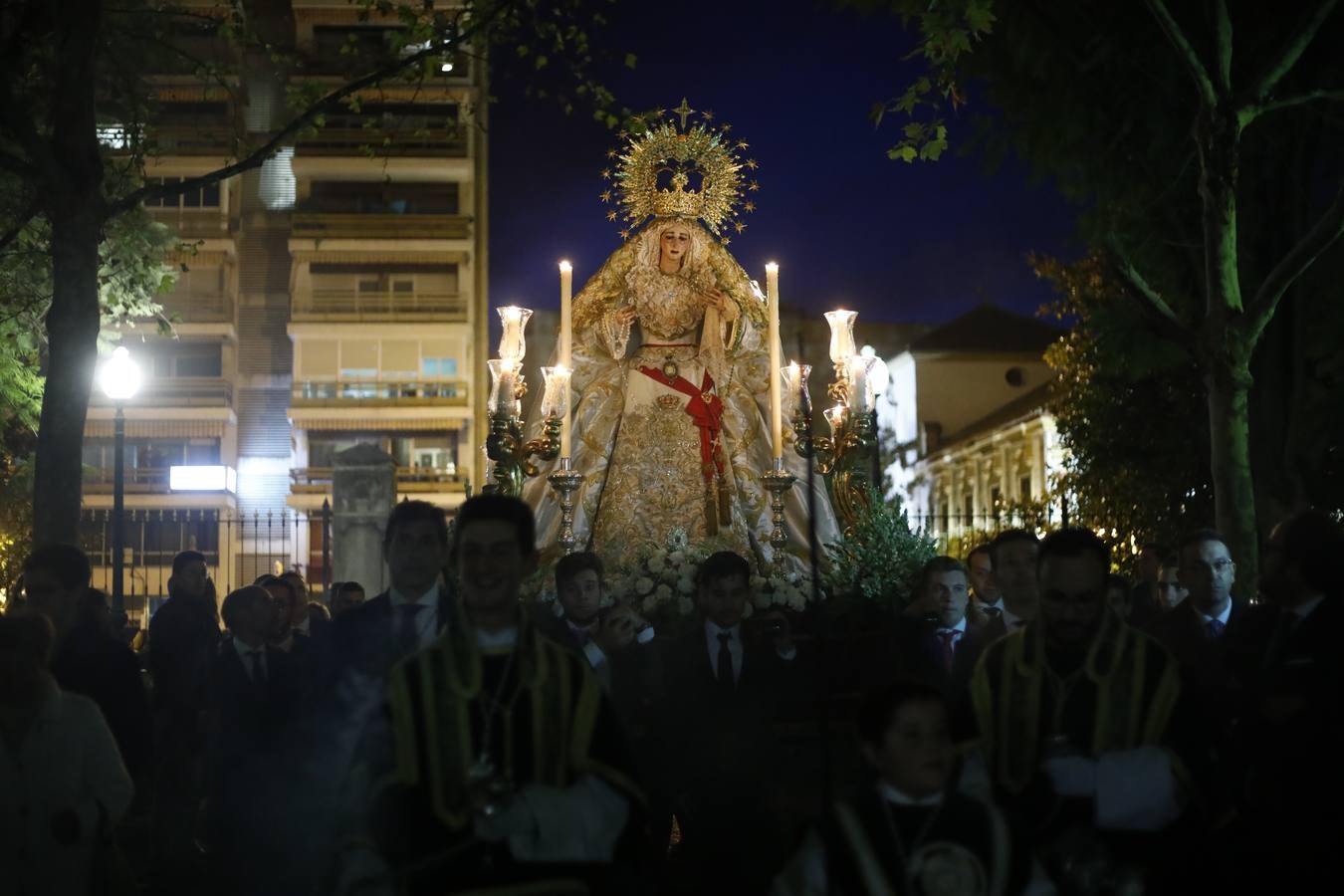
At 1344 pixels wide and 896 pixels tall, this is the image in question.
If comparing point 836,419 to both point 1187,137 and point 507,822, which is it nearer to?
point 1187,137

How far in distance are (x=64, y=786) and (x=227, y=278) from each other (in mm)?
39614

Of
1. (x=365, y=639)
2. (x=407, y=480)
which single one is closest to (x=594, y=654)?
(x=365, y=639)

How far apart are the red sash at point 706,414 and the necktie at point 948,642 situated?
4591mm

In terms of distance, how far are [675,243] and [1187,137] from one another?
5.35m

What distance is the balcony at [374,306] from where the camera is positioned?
41656 mm

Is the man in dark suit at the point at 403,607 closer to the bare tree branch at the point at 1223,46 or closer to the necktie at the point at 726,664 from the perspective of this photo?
the necktie at the point at 726,664

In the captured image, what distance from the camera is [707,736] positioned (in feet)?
22.6

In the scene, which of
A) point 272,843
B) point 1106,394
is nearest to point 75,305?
point 272,843

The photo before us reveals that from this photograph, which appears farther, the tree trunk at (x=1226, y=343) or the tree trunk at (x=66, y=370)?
the tree trunk at (x=1226, y=343)

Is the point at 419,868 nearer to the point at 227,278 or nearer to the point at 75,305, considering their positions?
the point at 75,305

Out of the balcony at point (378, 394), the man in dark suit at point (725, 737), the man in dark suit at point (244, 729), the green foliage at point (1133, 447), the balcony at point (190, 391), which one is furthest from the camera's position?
the balcony at point (190, 391)

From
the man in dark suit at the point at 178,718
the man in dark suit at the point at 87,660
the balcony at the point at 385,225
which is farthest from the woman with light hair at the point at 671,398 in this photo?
the balcony at the point at 385,225

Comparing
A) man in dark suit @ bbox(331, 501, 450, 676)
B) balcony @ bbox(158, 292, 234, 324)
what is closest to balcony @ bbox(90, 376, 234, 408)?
balcony @ bbox(158, 292, 234, 324)

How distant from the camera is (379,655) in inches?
210
